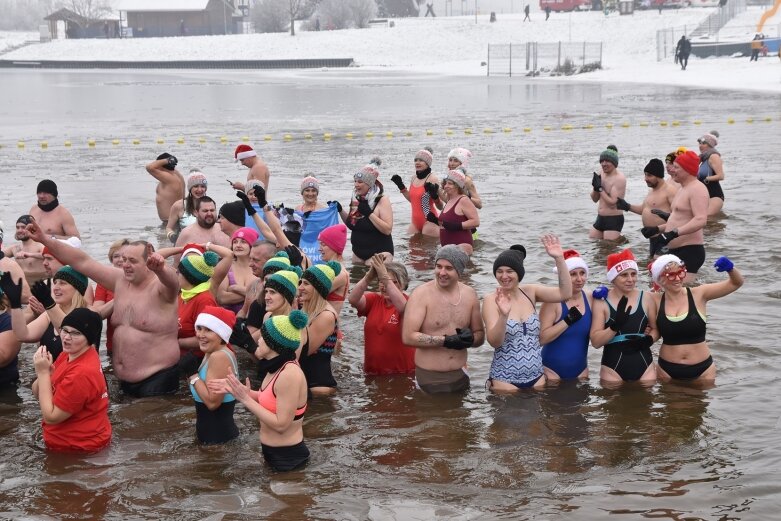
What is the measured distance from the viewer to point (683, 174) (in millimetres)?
11062

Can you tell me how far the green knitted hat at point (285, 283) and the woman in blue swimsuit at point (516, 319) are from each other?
5.20ft

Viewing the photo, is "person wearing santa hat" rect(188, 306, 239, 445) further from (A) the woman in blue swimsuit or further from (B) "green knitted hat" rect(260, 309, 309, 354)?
(A) the woman in blue swimsuit

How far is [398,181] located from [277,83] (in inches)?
1874

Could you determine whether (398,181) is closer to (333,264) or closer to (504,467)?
(333,264)

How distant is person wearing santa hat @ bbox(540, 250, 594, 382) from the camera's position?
762 cm

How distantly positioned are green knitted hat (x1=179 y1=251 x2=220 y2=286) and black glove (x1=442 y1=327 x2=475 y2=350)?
2081mm

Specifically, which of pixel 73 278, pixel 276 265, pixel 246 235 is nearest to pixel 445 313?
pixel 276 265

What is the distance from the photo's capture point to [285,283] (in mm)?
6836

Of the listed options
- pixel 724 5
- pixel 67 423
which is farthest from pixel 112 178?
pixel 724 5

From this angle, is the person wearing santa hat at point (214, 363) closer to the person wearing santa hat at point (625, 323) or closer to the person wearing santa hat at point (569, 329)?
the person wearing santa hat at point (569, 329)

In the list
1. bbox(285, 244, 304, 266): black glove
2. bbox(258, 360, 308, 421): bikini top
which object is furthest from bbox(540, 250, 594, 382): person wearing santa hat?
bbox(258, 360, 308, 421): bikini top

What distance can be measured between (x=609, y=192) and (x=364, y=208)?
3813 millimetres

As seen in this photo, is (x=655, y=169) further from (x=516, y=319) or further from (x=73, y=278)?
(x=73, y=278)

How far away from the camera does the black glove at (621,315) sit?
765cm
